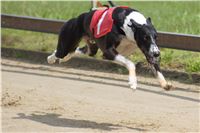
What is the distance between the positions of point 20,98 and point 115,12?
2.08 meters

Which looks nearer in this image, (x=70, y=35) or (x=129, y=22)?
(x=129, y=22)

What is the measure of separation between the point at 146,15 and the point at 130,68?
234 inches

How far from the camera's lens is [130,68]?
6.37m

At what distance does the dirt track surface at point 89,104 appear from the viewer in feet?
21.8

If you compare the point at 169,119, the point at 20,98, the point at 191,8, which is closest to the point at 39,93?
the point at 20,98

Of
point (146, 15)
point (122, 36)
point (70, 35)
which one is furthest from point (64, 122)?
point (146, 15)

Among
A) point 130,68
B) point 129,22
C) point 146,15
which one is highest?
point 146,15

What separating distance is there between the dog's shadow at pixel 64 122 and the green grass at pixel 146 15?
103 inches

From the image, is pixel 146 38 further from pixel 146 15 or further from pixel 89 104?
pixel 146 15

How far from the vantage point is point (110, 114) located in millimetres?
7152

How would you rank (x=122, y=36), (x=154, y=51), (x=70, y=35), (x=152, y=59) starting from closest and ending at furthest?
(x=154, y=51)
(x=152, y=59)
(x=122, y=36)
(x=70, y=35)

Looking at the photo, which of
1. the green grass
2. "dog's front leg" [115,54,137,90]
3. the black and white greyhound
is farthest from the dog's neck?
the green grass

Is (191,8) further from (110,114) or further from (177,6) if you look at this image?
(110,114)

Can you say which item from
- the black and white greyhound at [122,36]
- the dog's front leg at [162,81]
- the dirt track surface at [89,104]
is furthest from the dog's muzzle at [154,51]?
the dirt track surface at [89,104]
